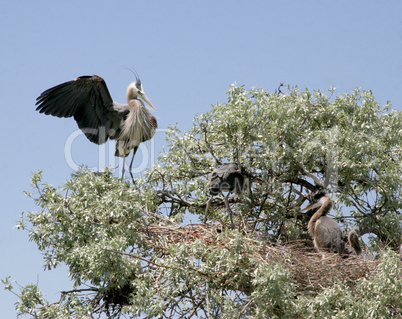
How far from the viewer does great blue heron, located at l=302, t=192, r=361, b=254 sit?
8305 millimetres

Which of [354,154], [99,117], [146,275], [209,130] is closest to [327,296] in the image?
[146,275]

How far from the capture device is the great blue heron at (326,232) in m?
8.30

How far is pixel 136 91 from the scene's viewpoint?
1100 cm

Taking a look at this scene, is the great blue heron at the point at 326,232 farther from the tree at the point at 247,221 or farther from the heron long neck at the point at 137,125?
the heron long neck at the point at 137,125

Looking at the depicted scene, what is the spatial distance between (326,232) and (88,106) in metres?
4.24

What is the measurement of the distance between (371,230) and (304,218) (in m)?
1.00

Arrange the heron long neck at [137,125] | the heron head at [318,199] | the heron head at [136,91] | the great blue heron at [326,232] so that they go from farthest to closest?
the heron head at [136,91]
the heron long neck at [137,125]
the heron head at [318,199]
the great blue heron at [326,232]

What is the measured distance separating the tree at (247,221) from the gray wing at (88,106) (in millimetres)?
1231

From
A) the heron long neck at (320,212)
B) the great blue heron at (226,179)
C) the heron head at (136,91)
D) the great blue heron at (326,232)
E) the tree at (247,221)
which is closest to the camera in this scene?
the tree at (247,221)

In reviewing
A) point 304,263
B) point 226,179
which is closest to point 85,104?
point 226,179

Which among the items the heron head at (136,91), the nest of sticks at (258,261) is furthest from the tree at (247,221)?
the heron head at (136,91)

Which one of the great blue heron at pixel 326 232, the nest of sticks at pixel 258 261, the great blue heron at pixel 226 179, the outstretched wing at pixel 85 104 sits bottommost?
the nest of sticks at pixel 258 261

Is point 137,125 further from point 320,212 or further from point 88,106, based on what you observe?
point 320,212

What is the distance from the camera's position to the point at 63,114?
962 centimetres
